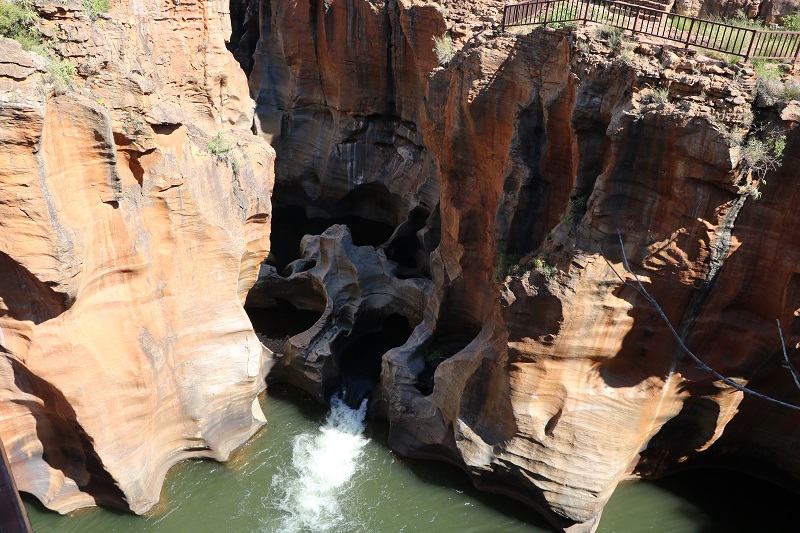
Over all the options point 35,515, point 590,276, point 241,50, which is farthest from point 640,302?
point 241,50

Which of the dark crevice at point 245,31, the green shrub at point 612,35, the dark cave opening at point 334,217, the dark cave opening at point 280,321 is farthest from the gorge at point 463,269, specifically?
the dark crevice at point 245,31

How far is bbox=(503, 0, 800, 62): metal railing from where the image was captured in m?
9.12

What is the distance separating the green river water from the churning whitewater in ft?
0.06

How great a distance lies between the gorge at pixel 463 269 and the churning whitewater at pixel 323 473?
1.85 ft

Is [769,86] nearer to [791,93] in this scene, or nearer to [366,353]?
[791,93]

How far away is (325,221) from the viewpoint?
2172 centimetres

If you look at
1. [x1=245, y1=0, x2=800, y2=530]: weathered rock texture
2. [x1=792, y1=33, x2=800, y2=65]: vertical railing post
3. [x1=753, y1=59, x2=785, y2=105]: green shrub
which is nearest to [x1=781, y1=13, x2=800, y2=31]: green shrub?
[x1=792, y1=33, x2=800, y2=65]: vertical railing post

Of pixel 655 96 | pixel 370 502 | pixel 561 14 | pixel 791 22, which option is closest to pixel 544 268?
pixel 655 96

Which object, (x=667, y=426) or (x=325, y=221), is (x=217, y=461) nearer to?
(x=667, y=426)

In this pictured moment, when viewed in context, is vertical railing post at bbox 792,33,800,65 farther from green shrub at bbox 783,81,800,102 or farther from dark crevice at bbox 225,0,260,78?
dark crevice at bbox 225,0,260,78

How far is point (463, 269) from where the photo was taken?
41.9 feet

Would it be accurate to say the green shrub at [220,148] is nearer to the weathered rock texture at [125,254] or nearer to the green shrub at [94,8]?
the weathered rock texture at [125,254]

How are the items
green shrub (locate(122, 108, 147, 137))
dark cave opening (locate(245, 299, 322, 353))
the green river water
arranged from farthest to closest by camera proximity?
1. dark cave opening (locate(245, 299, 322, 353))
2. the green river water
3. green shrub (locate(122, 108, 147, 137))

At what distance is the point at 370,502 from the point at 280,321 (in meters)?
6.44
